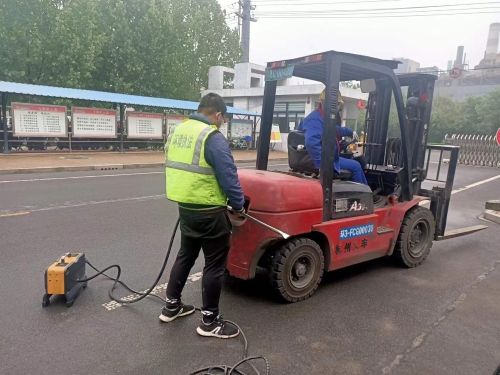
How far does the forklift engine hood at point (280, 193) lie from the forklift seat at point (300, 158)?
0.44 m

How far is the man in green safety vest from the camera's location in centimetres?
311

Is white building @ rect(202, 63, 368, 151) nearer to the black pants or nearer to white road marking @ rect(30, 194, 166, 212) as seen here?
white road marking @ rect(30, 194, 166, 212)

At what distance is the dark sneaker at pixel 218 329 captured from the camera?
10.6 ft

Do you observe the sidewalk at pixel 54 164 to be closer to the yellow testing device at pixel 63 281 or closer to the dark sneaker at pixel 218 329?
the yellow testing device at pixel 63 281

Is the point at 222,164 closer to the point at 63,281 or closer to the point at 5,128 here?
the point at 63,281

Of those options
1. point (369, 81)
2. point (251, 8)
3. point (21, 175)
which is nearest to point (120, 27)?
point (21, 175)

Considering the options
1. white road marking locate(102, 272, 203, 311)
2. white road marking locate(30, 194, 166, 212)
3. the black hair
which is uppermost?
the black hair

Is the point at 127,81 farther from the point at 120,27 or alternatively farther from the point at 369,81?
the point at 369,81

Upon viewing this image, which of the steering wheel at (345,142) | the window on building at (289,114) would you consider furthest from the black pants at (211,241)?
the window on building at (289,114)

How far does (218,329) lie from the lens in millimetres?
3264

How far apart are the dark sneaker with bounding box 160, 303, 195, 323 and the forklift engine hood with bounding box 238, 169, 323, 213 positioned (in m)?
1.10

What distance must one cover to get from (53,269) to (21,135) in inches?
586

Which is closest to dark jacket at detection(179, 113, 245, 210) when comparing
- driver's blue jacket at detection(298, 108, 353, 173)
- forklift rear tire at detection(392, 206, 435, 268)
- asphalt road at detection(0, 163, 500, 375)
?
asphalt road at detection(0, 163, 500, 375)

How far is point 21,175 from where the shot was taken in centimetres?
1202
